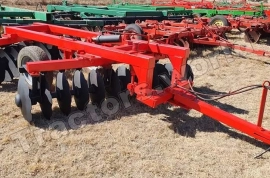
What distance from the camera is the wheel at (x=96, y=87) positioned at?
3673 millimetres

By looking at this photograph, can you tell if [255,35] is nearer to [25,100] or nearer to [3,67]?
[3,67]

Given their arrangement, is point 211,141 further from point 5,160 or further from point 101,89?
point 5,160

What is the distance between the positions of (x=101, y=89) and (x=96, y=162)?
1.18m

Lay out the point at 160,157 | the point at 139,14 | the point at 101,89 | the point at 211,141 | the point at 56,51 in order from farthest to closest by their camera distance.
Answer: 1. the point at 139,14
2. the point at 56,51
3. the point at 101,89
4. the point at 211,141
5. the point at 160,157

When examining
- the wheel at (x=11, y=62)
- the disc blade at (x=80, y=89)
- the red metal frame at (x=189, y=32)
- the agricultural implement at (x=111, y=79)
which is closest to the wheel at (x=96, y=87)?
the agricultural implement at (x=111, y=79)

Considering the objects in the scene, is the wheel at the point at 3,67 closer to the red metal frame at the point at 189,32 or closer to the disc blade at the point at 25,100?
the disc blade at the point at 25,100

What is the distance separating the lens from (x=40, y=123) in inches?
130

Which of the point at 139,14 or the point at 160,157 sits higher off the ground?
the point at 139,14

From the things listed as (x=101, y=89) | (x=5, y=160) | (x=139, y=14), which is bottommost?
(x=5, y=160)

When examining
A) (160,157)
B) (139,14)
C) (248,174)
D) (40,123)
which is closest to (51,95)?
(40,123)

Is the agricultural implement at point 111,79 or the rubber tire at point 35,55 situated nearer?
the agricultural implement at point 111,79

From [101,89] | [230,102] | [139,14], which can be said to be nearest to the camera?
[101,89]

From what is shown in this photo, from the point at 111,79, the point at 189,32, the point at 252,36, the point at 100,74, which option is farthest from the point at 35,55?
the point at 252,36

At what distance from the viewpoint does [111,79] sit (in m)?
3.94
